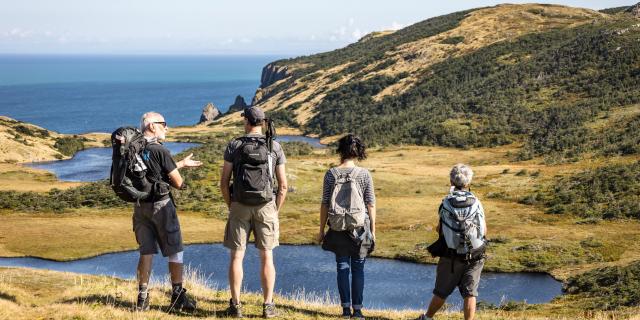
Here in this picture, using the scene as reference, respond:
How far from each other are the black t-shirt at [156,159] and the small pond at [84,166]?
74.8m

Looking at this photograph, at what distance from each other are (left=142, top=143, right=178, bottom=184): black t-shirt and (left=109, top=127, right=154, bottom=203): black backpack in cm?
9

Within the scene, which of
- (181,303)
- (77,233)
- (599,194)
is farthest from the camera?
(599,194)

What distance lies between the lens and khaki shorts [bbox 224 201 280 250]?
11.5 m

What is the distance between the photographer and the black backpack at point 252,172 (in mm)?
→ 11250

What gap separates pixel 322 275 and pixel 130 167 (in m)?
31.0

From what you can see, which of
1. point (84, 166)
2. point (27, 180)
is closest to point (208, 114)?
point (84, 166)

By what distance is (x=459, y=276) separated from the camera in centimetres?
1155

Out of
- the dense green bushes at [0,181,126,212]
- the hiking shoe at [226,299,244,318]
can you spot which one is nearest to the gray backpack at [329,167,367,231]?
the hiking shoe at [226,299,244,318]

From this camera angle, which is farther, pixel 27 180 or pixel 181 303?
pixel 27 180

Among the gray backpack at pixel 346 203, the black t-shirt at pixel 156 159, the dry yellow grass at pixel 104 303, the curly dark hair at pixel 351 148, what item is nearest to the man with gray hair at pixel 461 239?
the gray backpack at pixel 346 203

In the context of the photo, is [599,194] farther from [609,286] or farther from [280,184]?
[280,184]

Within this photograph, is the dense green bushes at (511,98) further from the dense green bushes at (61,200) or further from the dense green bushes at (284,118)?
the dense green bushes at (61,200)

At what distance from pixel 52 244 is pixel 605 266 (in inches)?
1518

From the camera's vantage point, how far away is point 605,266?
3853 centimetres
